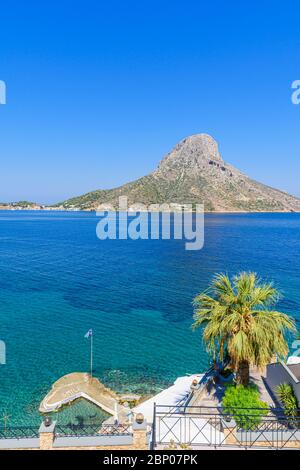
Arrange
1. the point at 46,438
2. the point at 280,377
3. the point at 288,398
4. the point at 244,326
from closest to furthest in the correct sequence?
the point at 46,438
the point at 244,326
the point at 288,398
the point at 280,377

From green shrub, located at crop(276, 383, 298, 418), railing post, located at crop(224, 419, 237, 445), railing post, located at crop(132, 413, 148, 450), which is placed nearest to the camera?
railing post, located at crop(132, 413, 148, 450)

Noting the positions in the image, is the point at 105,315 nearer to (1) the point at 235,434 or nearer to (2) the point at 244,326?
(2) the point at 244,326

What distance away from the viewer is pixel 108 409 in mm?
18609

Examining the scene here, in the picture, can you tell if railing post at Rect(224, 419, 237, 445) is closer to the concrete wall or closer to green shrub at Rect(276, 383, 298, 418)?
green shrub at Rect(276, 383, 298, 418)

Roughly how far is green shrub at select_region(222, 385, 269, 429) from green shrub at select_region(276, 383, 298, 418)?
3.00ft

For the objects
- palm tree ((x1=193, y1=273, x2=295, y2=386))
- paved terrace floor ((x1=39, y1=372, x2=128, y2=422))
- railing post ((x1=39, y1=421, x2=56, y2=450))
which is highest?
palm tree ((x1=193, y1=273, x2=295, y2=386))

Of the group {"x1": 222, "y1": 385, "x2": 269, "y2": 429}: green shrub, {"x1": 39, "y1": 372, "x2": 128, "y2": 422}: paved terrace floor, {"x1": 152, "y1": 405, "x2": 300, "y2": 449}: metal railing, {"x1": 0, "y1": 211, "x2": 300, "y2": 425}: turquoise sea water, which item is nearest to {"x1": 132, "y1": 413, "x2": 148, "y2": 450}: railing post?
{"x1": 152, "y1": 405, "x2": 300, "y2": 449}: metal railing

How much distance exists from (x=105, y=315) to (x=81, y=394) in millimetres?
15850

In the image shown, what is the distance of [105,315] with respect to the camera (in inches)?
1400

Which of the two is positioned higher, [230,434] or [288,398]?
[230,434]

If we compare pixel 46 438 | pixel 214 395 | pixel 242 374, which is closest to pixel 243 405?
pixel 242 374

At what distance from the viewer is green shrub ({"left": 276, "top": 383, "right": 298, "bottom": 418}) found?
13297mm

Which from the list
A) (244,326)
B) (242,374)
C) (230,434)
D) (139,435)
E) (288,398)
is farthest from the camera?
(242,374)
